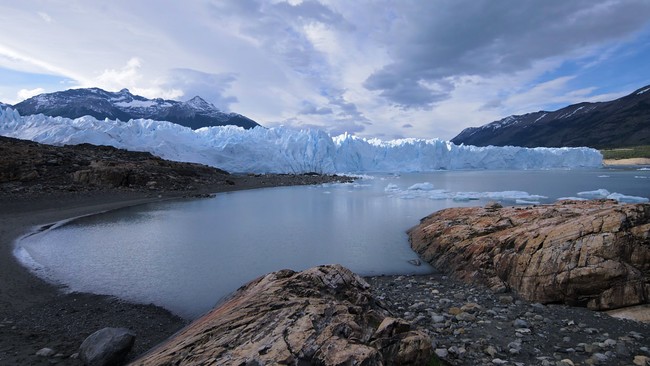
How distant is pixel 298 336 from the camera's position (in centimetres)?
270

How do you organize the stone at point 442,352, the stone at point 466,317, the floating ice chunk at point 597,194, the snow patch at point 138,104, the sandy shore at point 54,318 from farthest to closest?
the snow patch at point 138,104
the floating ice chunk at point 597,194
the stone at point 466,317
the sandy shore at point 54,318
the stone at point 442,352

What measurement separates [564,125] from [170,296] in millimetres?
183408

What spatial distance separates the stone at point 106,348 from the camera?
3.57m

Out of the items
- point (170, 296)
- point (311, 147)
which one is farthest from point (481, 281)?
point (311, 147)

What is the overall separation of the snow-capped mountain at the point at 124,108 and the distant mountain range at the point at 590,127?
410 feet

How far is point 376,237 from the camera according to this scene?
10.6 meters

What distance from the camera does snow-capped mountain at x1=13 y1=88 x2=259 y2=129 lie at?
130 meters

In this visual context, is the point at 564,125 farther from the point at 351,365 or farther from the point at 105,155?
the point at 351,365

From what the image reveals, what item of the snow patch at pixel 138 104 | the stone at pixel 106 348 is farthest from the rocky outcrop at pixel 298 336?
the snow patch at pixel 138 104

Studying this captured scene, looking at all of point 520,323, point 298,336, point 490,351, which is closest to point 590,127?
point 520,323

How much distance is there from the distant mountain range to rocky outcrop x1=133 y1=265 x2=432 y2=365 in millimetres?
137488

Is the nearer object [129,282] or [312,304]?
[312,304]

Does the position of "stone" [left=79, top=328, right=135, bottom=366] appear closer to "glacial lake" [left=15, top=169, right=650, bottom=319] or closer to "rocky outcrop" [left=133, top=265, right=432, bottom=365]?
"rocky outcrop" [left=133, top=265, right=432, bottom=365]

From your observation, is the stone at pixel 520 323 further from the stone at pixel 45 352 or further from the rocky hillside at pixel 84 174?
the rocky hillside at pixel 84 174
